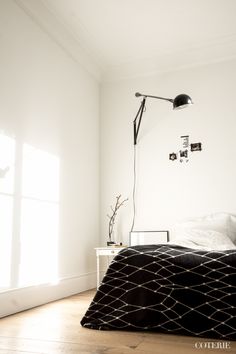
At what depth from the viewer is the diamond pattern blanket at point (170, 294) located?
2.23m

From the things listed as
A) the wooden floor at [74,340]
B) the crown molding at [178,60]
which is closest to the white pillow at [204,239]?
the wooden floor at [74,340]

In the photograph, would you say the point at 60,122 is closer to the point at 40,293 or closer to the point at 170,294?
the point at 40,293

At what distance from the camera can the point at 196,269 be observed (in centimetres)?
236

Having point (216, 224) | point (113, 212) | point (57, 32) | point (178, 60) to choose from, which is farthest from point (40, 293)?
point (178, 60)

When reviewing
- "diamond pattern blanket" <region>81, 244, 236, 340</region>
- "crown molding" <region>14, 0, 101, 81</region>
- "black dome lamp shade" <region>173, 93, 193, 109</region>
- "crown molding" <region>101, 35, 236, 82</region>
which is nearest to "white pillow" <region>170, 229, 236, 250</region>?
"diamond pattern blanket" <region>81, 244, 236, 340</region>

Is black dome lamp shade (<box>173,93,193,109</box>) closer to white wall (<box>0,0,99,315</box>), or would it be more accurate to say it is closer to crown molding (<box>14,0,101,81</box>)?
white wall (<box>0,0,99,315</box>)

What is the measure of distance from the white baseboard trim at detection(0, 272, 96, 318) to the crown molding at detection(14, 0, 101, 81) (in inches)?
102

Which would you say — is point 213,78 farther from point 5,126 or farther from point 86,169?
point 5,126

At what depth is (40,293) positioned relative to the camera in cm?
339

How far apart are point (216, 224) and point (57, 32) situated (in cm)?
271

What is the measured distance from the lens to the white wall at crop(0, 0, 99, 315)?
10.6ft

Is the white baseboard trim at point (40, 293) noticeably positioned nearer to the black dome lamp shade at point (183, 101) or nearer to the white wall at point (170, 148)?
the white wall at point (170, 148)

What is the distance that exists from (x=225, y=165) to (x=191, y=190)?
50 cm

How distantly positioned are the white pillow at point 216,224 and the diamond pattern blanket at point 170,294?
56.6 inches
